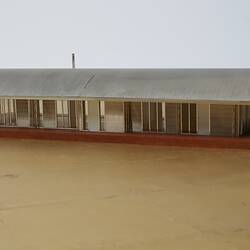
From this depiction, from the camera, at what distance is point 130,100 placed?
294 cm

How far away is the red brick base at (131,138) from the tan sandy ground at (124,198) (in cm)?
8

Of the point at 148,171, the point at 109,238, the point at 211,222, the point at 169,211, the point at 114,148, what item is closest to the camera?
the point at 109,238

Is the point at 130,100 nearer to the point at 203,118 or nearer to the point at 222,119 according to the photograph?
the point at 203,118

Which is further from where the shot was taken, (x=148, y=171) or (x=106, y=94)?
(x=106, y=94)

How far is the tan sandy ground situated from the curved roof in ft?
1.12

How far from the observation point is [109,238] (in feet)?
5.05

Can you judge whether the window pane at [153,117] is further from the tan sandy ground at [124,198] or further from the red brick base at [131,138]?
the tan sandy ground at [124,198]

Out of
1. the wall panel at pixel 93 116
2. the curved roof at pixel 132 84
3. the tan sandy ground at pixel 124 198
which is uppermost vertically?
the curved roof at pixel 132 84

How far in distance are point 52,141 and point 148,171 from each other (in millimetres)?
1032

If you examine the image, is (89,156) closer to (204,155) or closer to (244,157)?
(204,155)

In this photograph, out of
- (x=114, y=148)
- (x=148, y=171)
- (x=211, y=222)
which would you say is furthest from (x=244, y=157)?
(x=211, y=222)

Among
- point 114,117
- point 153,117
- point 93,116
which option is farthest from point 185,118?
point 93,116

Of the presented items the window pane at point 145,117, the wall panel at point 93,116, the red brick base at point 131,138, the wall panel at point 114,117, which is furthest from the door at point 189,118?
the wall panel at point 93,116

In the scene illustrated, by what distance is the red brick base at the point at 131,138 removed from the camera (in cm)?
283
